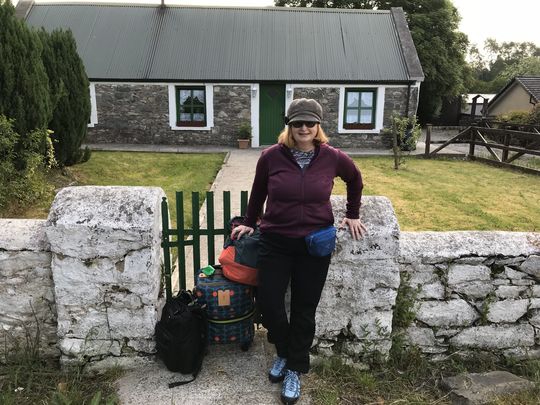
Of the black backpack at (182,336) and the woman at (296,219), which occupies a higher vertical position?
the woman at (296,219)

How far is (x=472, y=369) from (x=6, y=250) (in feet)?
11.6

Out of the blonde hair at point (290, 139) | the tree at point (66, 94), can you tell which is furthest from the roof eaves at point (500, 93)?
the blonde hair at point (290, 139)

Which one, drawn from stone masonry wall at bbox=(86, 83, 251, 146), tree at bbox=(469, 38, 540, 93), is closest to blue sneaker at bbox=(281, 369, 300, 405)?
stone masonry wall at bbox=(86, 83, 251, 146)

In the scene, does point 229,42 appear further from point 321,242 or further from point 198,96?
point 321,242

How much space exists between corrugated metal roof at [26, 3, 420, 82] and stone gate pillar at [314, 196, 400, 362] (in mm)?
13982

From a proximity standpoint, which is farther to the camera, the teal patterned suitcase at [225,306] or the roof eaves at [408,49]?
the roof eaves at [408,49]

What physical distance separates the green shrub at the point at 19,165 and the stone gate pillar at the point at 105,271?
4484mm

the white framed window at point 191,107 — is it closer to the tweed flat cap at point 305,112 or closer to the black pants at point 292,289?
the tweed flat cap at point 305,112

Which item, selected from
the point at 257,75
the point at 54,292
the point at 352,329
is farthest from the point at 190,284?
the point at 257,75

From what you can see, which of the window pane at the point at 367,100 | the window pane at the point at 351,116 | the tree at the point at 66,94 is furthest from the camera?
the window pane at the point at 351,116

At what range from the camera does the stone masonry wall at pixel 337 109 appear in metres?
16.7

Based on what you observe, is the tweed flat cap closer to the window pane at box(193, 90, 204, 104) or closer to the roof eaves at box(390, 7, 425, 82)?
the window pane at box(193, 90, 204, 104)

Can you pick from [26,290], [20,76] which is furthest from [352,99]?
[26,290]

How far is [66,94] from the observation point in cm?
912
